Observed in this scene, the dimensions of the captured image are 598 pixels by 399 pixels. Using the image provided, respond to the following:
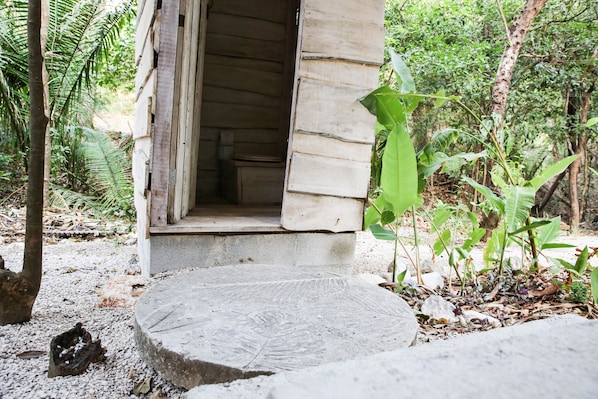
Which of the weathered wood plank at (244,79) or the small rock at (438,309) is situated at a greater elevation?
the weathered wood plank at (244,79)

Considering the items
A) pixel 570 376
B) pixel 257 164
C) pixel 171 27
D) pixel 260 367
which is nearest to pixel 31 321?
pixel 260 367

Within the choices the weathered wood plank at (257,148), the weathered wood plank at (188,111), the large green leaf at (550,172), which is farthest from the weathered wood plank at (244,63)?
the large green leaf at (550,172)

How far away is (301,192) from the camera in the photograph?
293 cm

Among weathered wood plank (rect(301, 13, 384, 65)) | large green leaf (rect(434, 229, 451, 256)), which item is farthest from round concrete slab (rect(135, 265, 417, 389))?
weathered wood plank (rect(301, 13, 384, 65))

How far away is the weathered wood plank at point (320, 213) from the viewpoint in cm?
293

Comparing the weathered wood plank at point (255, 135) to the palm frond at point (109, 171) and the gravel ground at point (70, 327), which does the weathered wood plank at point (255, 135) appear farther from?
the gravel ground at point (70, 327)

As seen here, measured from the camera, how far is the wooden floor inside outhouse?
2704 millimetres

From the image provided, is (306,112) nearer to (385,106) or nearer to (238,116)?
(385,106)

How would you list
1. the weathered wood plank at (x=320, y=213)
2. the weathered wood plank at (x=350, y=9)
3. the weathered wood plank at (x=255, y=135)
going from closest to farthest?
the weathered wood plank at (x=350, y=9), the weathered wood plank at (x=320, y=213), the weathered wood plank at (x=255, y=135)

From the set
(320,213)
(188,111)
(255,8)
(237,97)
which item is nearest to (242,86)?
(237,97)

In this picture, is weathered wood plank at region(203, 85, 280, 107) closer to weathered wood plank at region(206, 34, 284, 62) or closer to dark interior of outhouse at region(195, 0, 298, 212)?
dark interior of outhouse at region(195, 0, 298, 212)

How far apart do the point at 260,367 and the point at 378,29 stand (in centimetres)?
247

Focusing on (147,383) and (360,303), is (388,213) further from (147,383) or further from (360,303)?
(147,383)

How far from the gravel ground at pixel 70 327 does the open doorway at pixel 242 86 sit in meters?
1.50
